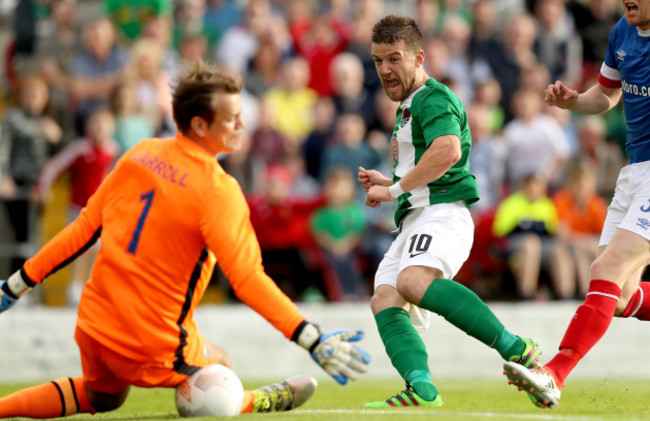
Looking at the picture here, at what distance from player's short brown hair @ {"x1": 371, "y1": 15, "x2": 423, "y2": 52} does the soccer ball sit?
2104mm

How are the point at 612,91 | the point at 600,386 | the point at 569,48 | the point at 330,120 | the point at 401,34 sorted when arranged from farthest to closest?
the point at 569,48 < the point at 330,120 < the point at 600,386 < the point at 612,91 < the point at 401,34

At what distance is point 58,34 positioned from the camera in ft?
41.5

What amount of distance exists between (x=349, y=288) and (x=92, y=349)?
6319 millimetres

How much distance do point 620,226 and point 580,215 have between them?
590 centimetres

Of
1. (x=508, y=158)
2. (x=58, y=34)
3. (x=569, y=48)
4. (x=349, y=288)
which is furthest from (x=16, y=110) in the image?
(x=569, y=48)

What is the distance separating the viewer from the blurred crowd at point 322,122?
1119 centimetres

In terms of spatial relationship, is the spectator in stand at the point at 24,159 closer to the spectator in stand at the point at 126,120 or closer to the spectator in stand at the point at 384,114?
the spectator in stand at the point at 126,120

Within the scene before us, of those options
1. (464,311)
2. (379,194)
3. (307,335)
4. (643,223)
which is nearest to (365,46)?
(379,194)

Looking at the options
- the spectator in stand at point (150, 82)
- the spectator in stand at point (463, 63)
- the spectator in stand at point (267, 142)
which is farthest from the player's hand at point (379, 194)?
the spectator in stand at point (463, 63)

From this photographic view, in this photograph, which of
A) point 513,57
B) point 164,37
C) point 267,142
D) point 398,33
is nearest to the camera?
point 398,33

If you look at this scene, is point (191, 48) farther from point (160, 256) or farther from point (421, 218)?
point (160, 256)

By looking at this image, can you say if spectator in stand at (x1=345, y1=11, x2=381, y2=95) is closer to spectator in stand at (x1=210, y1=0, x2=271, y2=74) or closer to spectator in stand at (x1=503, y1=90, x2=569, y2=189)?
spectator in stand at (x1=210, y1=0, x2=271, y2=74)

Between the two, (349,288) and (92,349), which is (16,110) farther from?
(92,349)

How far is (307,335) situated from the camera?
4.53m
